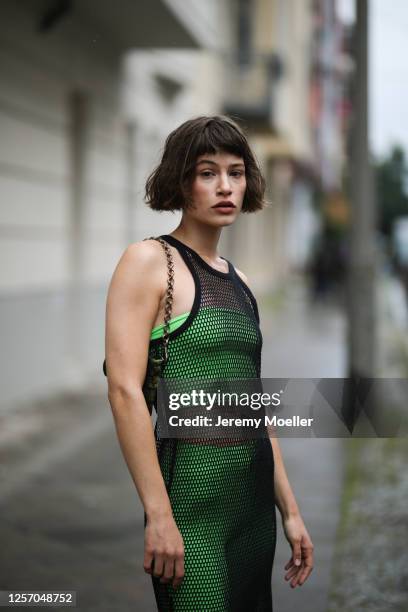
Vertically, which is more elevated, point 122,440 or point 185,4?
point 185,4

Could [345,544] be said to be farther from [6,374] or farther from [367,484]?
[6,374]

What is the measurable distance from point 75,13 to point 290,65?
18.4m

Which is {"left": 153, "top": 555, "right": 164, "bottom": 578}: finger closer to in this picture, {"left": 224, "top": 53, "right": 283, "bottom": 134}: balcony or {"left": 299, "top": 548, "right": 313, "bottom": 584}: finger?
{"left": 299, "top": 548, "right": 313, "bottom": 584}: finger

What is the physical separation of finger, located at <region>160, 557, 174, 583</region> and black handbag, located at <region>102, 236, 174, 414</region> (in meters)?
0.36

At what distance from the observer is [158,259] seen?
2264 millimetres

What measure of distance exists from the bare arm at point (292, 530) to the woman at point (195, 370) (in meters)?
0.10

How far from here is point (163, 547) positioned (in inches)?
84.7

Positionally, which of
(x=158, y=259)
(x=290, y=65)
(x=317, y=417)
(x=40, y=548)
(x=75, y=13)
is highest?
(x=290, y=65)

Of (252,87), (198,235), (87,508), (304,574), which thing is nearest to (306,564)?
(304,574)

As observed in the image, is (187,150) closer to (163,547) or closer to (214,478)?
(214,478)

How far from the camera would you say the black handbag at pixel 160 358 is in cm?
224

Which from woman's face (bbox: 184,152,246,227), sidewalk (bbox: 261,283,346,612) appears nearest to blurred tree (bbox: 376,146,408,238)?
sidewalk (bbox: 261,283,346,612)

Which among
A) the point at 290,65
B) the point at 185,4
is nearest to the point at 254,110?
the point at 290,65

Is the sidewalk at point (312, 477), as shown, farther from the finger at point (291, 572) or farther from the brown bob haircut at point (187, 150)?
the brown bob haircut at point (187, 150)
